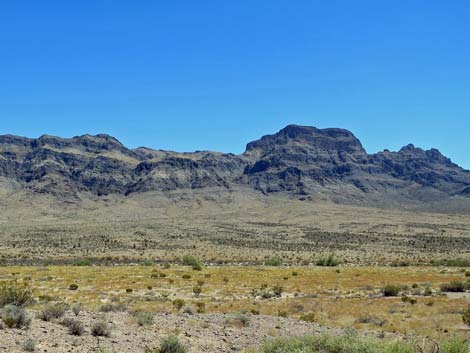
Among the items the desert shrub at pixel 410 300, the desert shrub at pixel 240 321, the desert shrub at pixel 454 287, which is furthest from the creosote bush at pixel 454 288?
the desert shrub at pixel 240 321

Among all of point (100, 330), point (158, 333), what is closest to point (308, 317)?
point (158, 333)

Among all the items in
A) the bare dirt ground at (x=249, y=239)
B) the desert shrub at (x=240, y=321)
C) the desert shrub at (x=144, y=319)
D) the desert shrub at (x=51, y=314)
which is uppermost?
the desert shrub at (x=51, y=314)

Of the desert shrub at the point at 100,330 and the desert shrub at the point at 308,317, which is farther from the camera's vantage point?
the desert shrub at the point at 308,317

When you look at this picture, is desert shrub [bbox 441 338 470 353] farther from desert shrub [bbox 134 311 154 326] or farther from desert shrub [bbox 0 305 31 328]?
desert shrub [bbox 0 305 31 328]

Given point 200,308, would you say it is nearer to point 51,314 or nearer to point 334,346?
point 51,314

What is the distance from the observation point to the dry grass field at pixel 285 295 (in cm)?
2198

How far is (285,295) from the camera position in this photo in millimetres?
30703

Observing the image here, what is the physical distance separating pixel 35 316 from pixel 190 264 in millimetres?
39153

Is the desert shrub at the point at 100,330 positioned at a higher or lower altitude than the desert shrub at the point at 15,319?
lower

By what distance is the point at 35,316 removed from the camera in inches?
628

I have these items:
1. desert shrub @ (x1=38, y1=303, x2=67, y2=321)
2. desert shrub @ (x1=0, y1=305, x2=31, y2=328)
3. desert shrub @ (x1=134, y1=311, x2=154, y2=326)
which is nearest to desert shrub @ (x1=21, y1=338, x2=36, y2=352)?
desert shrub @ (x1=0, y1=305, x2=31, y2=328)

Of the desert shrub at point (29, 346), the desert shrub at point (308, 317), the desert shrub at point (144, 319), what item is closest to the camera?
the desert shrub at point (29, 346)

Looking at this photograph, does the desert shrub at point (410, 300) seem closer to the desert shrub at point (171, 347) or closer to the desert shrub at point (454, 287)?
the desert shrub at point (454, 287)

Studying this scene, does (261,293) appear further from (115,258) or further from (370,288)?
(115,258)
